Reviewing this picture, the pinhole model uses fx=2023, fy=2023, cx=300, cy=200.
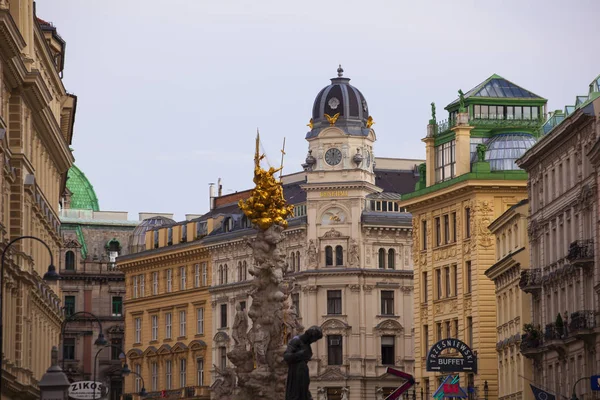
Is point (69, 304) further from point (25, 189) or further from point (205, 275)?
point (25, 189)

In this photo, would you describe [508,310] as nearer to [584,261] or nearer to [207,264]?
[584,261]

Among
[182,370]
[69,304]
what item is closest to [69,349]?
[69,304]

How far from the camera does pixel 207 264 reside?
511ft

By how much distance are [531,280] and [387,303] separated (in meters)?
49.6

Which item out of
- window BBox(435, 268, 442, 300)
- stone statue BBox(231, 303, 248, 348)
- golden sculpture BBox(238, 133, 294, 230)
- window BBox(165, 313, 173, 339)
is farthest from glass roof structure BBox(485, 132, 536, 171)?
window BBox(165, 313, 173, 339)

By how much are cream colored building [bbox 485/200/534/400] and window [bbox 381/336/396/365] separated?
115 feet

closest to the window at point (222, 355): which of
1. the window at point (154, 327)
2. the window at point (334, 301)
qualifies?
the window at point (154, 327)

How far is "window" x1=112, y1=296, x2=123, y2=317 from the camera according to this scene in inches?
6919

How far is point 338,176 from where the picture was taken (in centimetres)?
14338

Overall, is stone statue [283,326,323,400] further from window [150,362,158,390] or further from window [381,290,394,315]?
window [150,362,158,390]

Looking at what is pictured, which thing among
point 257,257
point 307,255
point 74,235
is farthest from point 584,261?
point 74,235

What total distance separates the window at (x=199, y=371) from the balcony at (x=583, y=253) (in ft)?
242

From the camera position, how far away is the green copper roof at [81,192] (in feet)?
609

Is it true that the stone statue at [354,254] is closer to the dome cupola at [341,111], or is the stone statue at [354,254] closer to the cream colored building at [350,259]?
the cream colored building at [350,259]
